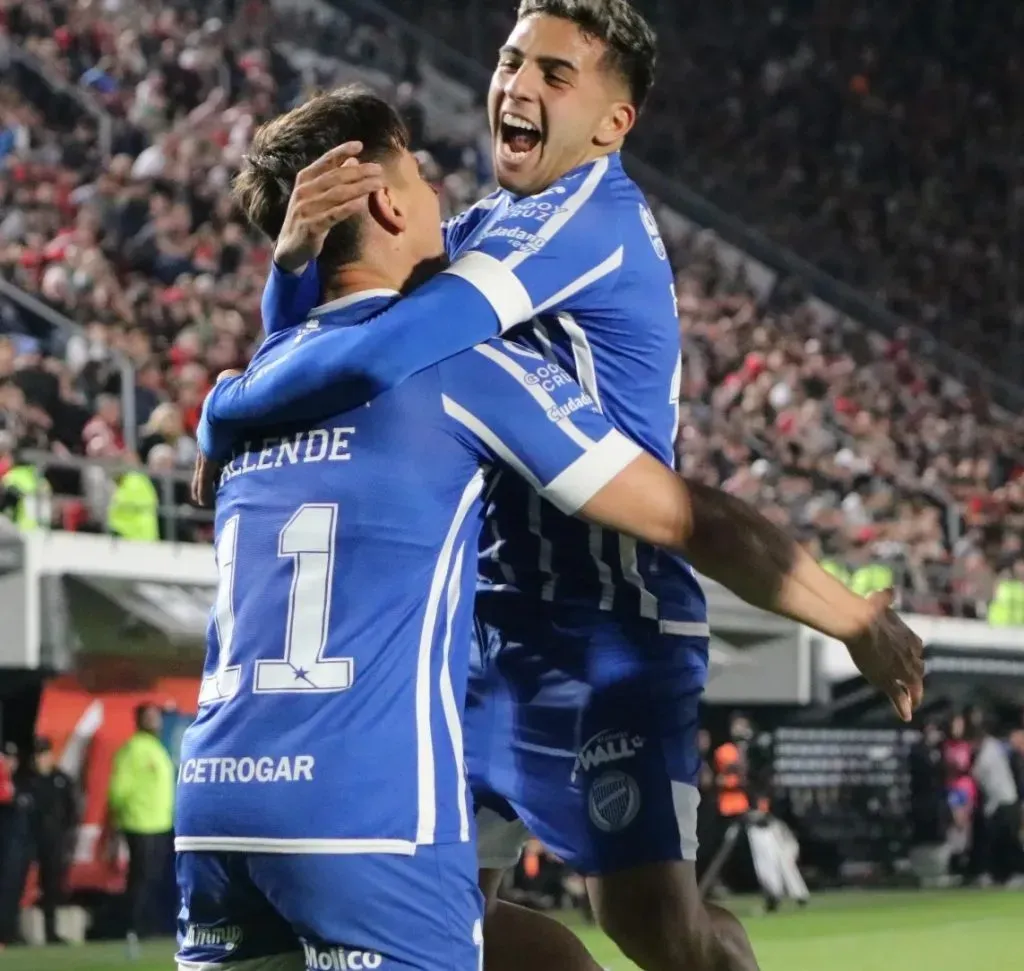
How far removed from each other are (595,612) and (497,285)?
1085 millimetres

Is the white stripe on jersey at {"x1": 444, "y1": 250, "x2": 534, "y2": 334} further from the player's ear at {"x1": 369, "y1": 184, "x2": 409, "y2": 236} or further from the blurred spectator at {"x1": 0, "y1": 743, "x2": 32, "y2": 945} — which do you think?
the blurred spectator at {"x1": 0, "y1": 743, "x2": 32, "y2": 945}

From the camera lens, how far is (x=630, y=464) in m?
3.43

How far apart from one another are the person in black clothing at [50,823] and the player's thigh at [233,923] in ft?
32.1

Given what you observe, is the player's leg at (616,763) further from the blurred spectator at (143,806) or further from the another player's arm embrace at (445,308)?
the blurred spectator at (143,806)

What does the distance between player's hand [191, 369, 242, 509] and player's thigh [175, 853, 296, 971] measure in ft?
2.45

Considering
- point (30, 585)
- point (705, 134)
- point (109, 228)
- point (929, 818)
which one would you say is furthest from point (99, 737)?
point (705, 134)

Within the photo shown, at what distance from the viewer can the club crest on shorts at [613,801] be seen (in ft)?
14.5

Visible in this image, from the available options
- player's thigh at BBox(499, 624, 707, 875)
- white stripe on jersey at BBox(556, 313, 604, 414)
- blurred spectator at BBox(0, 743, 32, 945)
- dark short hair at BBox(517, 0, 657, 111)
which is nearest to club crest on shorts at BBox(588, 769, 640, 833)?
player's thigh at BBox(499, 624, 707, 875)

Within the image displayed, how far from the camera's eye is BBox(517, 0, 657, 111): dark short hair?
4.59m

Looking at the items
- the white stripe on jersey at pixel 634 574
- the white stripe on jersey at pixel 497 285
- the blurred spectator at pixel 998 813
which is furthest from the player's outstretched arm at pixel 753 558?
the blurred spectator at pixel 998 813

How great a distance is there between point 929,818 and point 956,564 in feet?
10.5

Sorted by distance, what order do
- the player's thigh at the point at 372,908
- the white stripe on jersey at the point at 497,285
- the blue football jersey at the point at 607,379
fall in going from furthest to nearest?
the blue football jersey at the point at 607,379, the white stripe on jersey at the point at 497,285, the player's thigh at the point at 372,908

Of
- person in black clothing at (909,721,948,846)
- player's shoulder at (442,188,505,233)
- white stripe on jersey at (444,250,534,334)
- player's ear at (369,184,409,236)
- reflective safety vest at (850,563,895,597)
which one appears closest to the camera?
player's ear at (369,184,409,236)

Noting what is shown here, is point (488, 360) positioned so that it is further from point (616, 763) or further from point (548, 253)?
point (616, 763)
